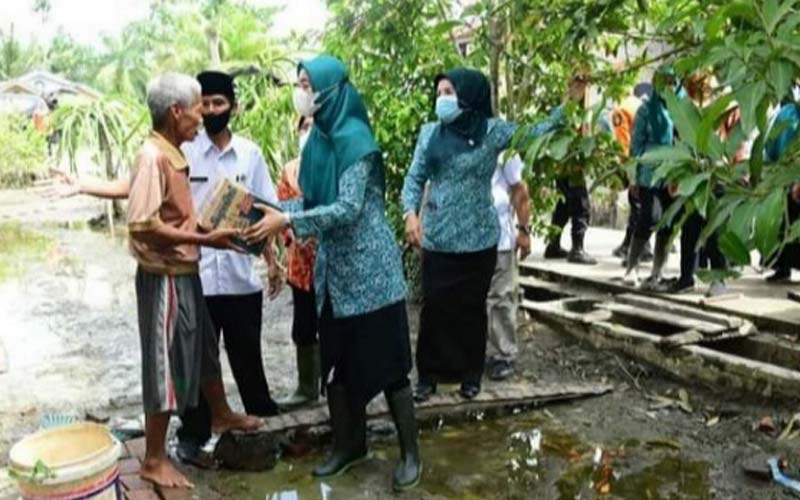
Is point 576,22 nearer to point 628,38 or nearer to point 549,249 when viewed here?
point 628,38

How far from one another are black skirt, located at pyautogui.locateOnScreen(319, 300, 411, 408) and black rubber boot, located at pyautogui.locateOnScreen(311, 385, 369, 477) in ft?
0.22

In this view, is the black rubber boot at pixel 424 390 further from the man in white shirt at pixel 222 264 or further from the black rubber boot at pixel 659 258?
the black rubber boot at pixel 659 258

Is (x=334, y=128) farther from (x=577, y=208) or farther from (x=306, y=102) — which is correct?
(x=577, y=208)

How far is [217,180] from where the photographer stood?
395cm

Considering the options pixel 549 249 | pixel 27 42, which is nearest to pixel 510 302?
pixel 549 249

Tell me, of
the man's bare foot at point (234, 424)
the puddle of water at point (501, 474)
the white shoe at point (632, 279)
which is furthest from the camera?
the white shoe at point (632, 279)

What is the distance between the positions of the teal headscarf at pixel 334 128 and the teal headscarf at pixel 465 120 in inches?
36.7

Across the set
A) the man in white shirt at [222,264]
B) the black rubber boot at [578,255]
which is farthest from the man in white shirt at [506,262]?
the black rubber boot at [578,255]

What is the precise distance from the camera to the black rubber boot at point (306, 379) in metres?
4.61

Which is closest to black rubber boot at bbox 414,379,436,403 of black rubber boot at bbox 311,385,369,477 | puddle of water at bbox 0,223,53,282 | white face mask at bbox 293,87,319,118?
black rubber boot at bbox 311,385,369,477

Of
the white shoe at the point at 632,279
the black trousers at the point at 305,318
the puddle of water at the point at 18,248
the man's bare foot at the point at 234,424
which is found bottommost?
the puddle of water at the point at 18,248

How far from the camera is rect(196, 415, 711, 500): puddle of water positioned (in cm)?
365

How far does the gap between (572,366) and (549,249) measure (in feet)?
9.50

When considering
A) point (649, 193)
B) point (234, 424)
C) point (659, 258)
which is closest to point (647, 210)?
point (649, 193)
